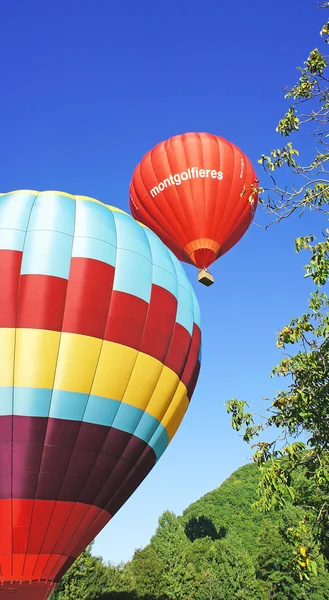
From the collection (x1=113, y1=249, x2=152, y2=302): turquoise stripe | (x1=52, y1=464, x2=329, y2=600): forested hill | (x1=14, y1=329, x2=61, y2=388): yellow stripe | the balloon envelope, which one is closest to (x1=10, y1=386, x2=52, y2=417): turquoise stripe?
(x1=14, y1=329, x2=61, y2=388): yellow stripe

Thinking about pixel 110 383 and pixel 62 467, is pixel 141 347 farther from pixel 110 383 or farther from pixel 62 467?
pixel 62 467

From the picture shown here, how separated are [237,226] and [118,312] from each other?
12.9 m

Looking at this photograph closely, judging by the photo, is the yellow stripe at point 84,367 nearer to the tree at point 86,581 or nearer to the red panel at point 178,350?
the red panel at point 178,350

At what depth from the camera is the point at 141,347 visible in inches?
499

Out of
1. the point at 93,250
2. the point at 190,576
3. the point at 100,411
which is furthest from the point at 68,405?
→ the point at 190,576

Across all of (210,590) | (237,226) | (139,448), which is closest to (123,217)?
(139,448)

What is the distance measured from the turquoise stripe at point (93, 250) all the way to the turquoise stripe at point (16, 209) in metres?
1.31

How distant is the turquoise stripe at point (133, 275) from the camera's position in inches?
501

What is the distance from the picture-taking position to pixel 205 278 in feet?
75.3

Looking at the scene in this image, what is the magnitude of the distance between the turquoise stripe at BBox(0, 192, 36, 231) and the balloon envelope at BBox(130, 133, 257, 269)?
10.7 meters

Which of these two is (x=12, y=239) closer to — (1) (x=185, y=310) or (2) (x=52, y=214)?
(2) (x=52, y=214)

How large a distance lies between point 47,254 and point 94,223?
1.65 m

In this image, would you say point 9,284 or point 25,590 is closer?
point 25,590

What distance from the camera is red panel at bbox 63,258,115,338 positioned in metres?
11.8
